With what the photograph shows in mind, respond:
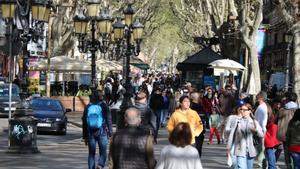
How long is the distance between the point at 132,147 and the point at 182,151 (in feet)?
3.18

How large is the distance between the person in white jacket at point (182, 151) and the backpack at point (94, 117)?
6.19m

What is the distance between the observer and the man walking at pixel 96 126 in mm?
14312

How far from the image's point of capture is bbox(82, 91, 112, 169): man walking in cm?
1431

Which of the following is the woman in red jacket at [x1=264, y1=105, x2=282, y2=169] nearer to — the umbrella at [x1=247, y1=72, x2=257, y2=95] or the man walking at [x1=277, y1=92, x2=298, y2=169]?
the man walking at [x1=277, y1=92, x2=298, y2=169]

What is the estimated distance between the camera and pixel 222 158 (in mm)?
18656

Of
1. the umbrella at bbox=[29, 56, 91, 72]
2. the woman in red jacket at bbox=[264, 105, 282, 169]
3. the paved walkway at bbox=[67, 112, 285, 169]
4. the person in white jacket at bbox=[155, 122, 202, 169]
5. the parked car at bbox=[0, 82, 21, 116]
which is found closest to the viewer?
the person in white jacket at bbox=[155, 122, 202, 169]

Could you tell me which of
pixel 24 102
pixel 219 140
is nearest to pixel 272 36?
pixel 219 140

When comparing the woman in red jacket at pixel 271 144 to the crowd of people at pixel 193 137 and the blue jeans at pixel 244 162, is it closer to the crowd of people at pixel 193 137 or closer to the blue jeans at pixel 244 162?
the crowd of people at pixel 193 137

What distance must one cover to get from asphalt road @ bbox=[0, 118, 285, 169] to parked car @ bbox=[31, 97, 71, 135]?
890 millimetres

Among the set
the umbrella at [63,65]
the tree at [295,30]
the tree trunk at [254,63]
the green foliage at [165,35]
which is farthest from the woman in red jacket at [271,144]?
the green foliage at [165,35]

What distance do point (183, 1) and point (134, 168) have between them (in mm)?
56261

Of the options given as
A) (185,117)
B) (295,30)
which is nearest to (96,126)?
(185,117)

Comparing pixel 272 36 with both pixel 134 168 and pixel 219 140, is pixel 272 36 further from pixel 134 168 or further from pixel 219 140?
pixel 134 168

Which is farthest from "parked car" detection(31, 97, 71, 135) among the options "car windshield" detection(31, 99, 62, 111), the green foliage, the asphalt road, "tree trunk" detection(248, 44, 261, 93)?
the green foliage
